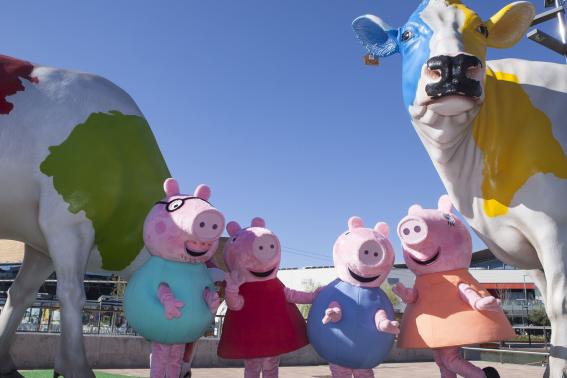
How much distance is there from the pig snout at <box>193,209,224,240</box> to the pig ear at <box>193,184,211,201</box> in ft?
1.29

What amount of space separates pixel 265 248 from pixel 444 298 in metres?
1.37

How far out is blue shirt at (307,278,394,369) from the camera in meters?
3.80

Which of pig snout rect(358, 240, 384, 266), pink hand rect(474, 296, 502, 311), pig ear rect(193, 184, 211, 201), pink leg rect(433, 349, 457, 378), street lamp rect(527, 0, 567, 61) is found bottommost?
pink leg rect(433, 349, 457, 378)

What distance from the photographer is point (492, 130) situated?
11.8 feet

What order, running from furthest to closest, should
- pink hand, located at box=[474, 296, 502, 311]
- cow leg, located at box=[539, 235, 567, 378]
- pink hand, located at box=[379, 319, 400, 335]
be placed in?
pink hand, located at box=[379, 319, 400, 335] → pink hand, located at box=[474, 296, 502, 311] → cow leg, located at box=[539, 235, 567, 378]

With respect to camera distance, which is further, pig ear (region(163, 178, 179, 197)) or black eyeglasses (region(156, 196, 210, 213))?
pig ear (region(163, 178, 179, 197))

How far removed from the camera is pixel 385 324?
3.67m

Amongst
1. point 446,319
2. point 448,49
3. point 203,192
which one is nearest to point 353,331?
point 446,319

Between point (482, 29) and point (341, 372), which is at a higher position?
point (482, 29)

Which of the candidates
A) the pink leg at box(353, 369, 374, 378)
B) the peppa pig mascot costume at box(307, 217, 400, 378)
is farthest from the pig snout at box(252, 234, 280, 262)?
the pink leg at box(353, 369, 374, 378)

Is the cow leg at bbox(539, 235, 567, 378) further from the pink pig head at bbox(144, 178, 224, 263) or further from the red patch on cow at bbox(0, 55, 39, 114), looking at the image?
the red patch on cow at bbox(0, 55, 39, 114)

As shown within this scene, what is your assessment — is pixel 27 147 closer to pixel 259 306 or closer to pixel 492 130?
pixel 259 306

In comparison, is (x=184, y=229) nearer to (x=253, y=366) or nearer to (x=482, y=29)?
(x=253, y=366)

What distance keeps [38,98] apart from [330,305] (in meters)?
2.74
